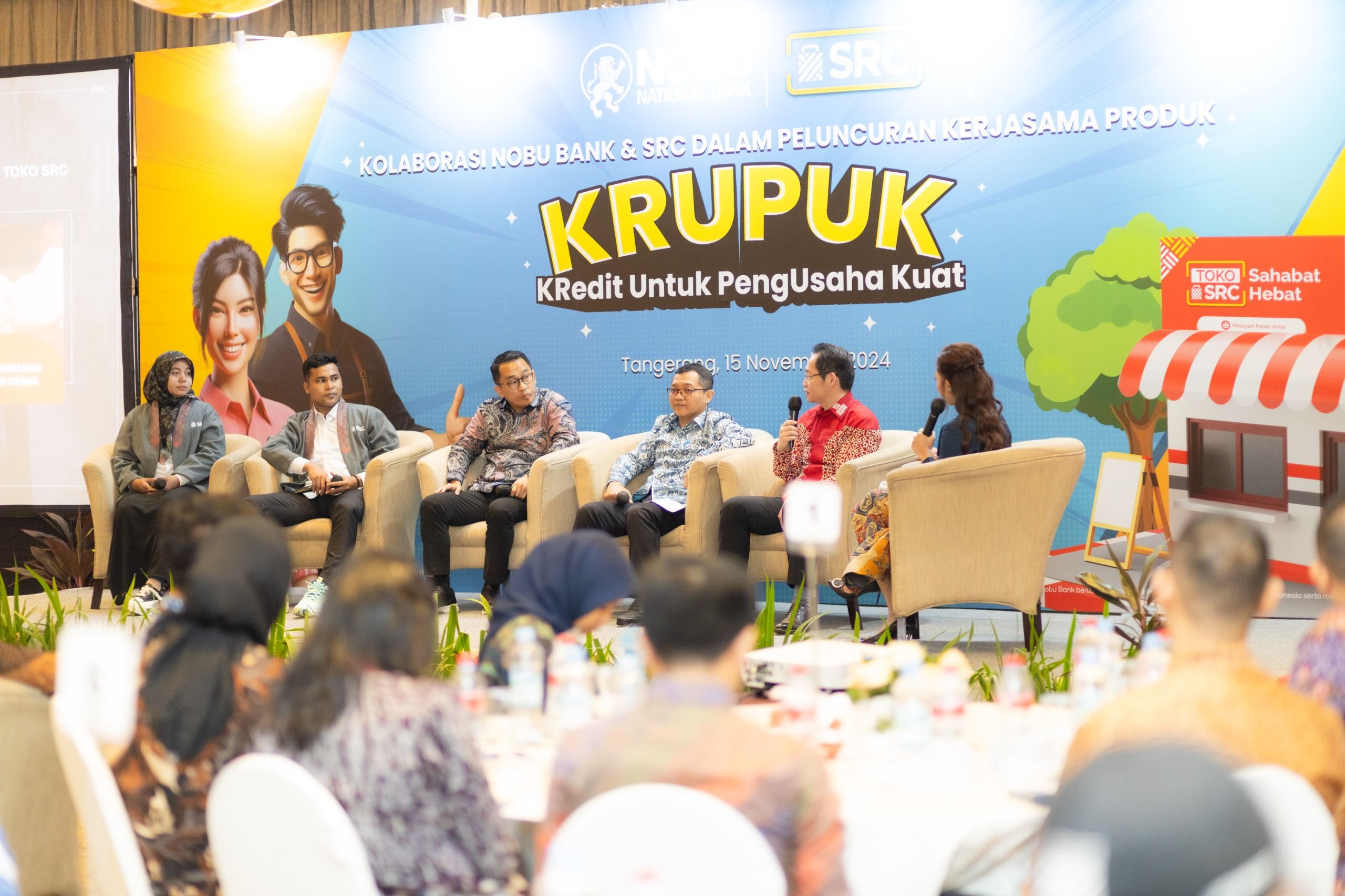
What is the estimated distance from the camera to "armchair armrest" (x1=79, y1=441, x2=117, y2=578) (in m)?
6.43

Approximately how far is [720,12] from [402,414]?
2549mm

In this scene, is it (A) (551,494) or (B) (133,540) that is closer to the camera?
(A) (551,494)

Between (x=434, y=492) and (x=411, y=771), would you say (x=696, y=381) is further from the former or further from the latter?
(x=411, y=771)

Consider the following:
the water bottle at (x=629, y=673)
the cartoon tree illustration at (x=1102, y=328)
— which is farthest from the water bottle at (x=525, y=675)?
the cartoon tree illustration at (x=1102, y=328)

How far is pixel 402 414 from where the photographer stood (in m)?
6.71

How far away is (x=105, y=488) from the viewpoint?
21.2ft

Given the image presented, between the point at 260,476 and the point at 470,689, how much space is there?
449 cm

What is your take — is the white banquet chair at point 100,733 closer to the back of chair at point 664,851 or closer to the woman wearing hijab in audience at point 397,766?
the woman wearing hijab in audience at point 397,766

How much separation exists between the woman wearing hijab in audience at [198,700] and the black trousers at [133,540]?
458 cm

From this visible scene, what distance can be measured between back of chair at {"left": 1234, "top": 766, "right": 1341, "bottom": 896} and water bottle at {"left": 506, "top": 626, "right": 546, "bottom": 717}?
1.14m

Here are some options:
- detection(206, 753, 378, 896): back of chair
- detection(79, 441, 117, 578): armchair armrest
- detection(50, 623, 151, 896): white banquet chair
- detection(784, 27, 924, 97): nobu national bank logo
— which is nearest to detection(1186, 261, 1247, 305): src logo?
detection(784, 27, 924, 97): nobu national bank logo

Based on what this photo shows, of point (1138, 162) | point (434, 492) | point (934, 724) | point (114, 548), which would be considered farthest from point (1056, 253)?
point (114, 548)

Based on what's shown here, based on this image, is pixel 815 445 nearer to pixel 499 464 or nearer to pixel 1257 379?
pixel 499 464

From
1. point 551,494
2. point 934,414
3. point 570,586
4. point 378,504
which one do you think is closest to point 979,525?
point 934,414
